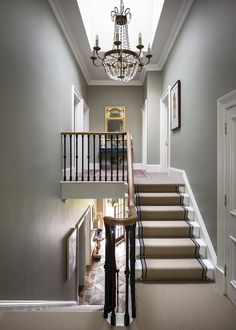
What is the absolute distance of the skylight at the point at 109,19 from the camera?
4828 mm

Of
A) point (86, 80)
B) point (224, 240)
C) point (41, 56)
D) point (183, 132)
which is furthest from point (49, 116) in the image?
point (86, 80)

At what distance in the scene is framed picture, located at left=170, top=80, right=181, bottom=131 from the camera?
4277 millimetres

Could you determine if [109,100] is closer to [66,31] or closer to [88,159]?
[66,31]

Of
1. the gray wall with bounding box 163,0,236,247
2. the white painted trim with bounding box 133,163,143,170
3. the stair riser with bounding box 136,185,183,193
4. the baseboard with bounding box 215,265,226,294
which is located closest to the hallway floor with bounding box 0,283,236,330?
the baseboard with bounding box 215,265,226,294

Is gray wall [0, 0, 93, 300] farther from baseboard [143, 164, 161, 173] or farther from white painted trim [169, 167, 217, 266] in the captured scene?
baseboard [143, 164, 161, 173]

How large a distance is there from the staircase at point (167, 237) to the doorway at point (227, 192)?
1.07ft

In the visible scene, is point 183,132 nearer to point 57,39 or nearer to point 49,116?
point 49,116

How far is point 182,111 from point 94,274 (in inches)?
203

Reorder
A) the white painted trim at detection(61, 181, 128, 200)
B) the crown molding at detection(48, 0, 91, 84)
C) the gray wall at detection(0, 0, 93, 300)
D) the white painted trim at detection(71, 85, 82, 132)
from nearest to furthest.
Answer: the gray wall at detection(0, 0, 93, 300) → the crown molding at detection(48, 0, 91, 84) → the white painted trim at detection(61, 181, 128, 200) → the white painted trim at detection(71, 85, 82, 132)

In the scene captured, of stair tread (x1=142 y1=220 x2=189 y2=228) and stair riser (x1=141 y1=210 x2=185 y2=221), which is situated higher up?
stair riser (x1=141 y1=210 x2=185 y2=221)

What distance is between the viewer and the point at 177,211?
3395 millimetres

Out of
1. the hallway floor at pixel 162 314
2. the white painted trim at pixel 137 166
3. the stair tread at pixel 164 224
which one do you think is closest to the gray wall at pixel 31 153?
the hallway floor at pixel 162 314

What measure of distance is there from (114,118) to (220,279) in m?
5.83

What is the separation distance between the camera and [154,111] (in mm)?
6230
